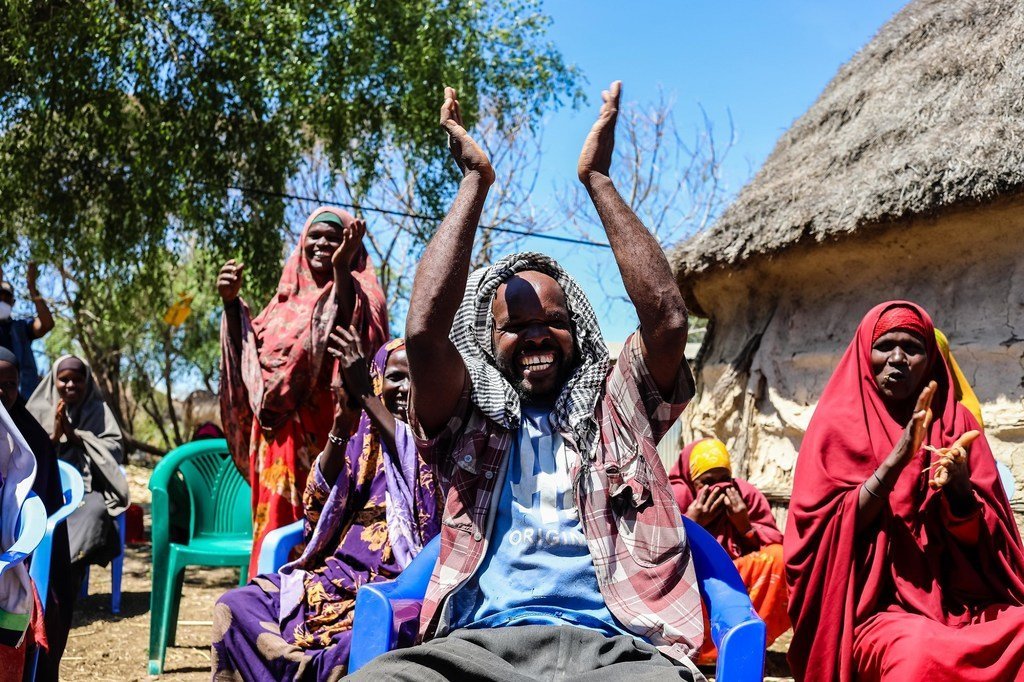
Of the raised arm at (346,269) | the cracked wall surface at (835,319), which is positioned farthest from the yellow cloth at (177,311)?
the raised arm at (346,269)

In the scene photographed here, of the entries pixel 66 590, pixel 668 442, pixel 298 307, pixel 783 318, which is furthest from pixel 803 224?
pixel 668 442

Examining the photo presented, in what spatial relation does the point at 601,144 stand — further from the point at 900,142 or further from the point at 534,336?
the point at 900,142

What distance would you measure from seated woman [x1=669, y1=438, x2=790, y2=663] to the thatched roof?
215cm

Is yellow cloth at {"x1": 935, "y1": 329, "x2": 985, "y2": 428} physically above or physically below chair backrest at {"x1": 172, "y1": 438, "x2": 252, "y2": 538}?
above

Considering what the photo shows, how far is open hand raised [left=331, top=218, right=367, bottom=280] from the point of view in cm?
403

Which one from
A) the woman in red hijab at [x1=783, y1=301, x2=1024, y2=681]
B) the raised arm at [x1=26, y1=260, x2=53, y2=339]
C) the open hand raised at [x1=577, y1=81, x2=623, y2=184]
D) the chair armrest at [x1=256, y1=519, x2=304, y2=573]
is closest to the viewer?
the open hand raised at [x1=577, y1=81, x2=623, y2=184]

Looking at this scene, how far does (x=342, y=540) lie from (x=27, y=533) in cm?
104

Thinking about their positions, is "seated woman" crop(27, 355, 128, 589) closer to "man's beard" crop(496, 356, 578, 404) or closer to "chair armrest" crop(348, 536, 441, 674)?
"chair armrest" crop(348, 536, 441, 674)

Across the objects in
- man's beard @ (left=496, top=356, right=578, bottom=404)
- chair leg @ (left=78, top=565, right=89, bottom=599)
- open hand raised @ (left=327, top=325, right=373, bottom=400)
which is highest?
open hand raised @ (left=327, top=325, right=373, bottom=400)

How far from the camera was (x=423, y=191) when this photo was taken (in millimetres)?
8875

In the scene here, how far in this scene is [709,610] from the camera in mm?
2588

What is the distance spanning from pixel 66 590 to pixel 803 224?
4.82 meters

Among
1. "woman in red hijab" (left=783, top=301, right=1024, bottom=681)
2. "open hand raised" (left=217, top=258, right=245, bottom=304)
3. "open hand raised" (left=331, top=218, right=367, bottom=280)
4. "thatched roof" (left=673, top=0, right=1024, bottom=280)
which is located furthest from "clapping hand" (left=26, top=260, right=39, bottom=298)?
"woman in red hijab" (left=783, top=301, right=1024, bottom=681)

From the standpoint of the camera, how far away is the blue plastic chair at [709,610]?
2.35 metres
